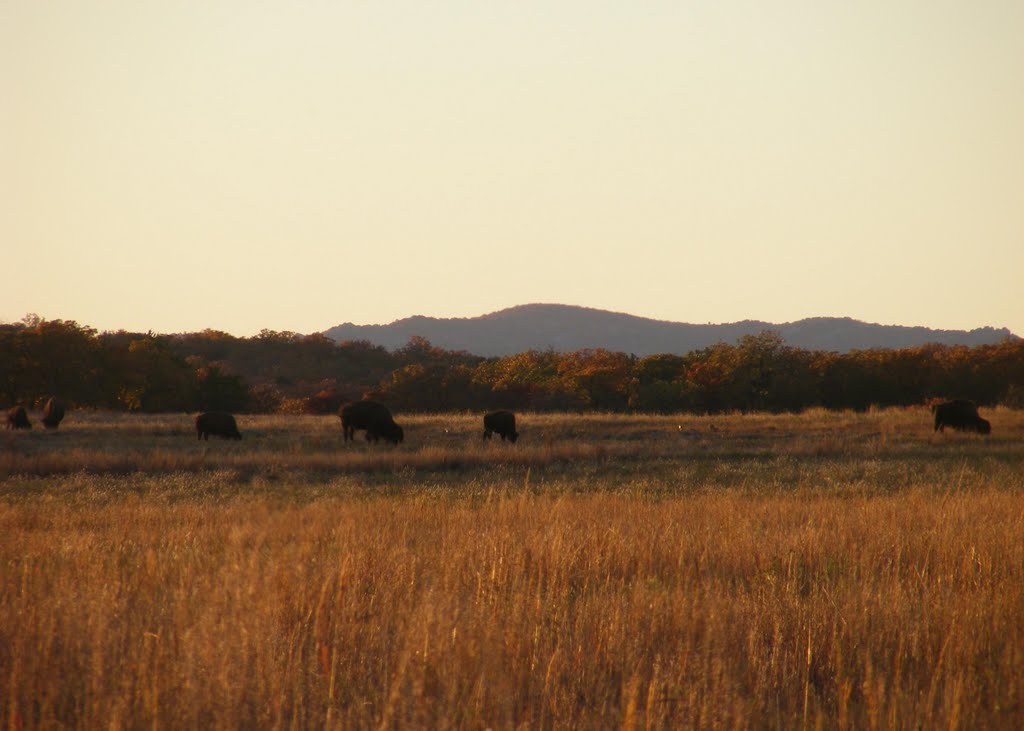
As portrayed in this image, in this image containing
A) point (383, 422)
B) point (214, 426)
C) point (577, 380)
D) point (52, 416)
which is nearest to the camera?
point (383, 422)

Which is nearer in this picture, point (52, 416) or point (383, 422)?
point (383, 422)

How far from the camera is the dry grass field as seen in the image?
443 centimetres

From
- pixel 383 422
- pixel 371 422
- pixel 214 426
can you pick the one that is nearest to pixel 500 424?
pixel 383 422

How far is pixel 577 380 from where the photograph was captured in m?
61.5

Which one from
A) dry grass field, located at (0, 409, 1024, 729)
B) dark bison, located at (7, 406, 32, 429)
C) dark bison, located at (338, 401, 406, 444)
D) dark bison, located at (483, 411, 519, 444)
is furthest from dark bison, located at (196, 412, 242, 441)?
dry grass field, located at (0, 409, 1024, 729)

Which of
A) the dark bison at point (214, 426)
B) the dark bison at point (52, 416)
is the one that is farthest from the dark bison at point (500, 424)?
the dark bison at point (52, 416)

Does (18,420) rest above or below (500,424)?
above

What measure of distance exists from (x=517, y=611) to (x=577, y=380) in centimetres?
5588

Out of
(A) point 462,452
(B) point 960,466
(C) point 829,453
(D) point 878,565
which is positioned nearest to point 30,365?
(A) point 462,452

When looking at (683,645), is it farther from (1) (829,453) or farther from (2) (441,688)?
(1) (829,453)

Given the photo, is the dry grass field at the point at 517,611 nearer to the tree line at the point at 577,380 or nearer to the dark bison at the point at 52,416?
the dark bison at the point at 52,416

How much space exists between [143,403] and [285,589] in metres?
52.1

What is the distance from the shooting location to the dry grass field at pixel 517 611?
4.43m

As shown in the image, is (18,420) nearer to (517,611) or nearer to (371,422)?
(371,422)
